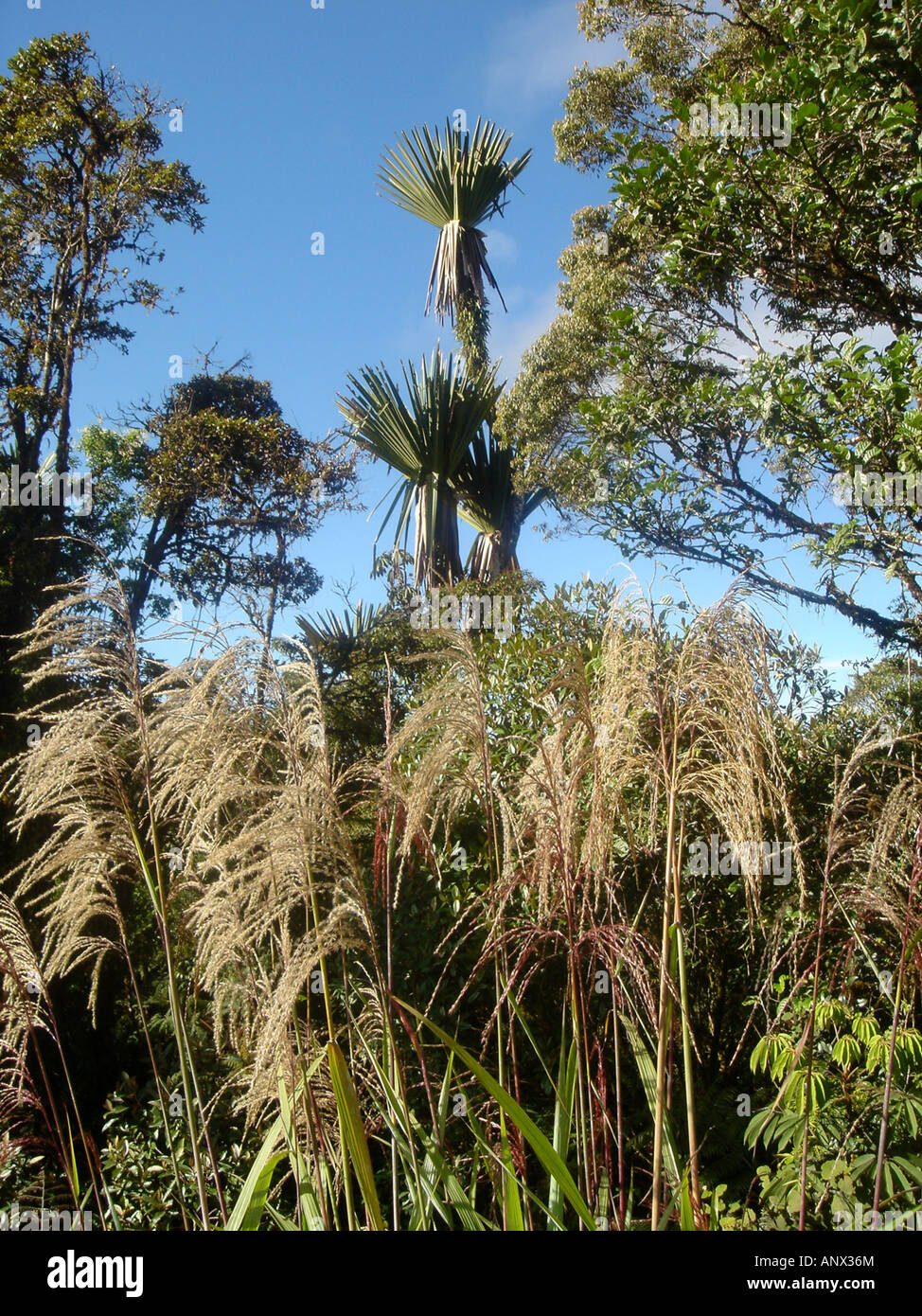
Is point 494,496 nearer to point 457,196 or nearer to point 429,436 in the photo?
point 429,436

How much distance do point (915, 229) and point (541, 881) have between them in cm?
504

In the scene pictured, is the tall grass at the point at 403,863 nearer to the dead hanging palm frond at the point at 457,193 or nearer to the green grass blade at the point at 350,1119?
the green grass blade at the point at 350,1119

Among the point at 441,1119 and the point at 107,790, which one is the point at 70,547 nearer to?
the point at 107,790

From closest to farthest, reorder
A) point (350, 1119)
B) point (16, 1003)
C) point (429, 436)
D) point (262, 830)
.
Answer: point (350, 1119) < point (262, 830) < point (16, 1003) < point (429, 436)

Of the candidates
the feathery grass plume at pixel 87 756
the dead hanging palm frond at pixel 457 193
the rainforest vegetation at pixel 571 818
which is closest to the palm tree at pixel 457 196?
the dead hanging palm frond at pixel 457 193

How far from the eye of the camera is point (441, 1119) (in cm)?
200

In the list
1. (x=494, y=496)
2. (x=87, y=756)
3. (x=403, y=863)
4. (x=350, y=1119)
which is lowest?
(x=350, y=1119)

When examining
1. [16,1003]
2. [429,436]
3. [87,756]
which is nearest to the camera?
[87,756]

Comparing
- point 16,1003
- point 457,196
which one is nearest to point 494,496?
point 457,196

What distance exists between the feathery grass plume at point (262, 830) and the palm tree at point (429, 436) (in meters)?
11.2

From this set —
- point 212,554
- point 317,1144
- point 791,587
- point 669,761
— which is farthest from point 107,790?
point 212,554

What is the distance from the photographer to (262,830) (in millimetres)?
1914

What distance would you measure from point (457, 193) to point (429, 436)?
4.77 meters
